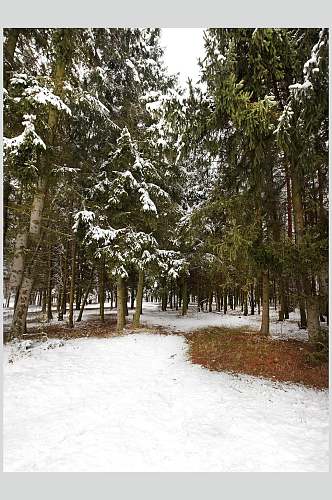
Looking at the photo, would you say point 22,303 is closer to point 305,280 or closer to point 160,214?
point 160,214

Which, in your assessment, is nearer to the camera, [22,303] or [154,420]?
[154,420]

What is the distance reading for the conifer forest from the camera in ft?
13.9

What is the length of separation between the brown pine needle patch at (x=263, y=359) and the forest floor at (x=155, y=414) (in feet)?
0.27

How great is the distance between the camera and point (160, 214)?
12.7 meters

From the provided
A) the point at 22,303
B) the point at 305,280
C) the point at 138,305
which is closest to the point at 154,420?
the point at 305,280

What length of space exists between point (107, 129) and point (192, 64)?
5.09m

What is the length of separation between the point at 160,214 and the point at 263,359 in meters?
7.37

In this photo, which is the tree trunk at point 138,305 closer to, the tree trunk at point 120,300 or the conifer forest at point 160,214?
the tree trunk at point 120,300

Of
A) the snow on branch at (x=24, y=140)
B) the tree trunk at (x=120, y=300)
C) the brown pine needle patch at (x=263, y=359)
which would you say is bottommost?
the brown pine needle patch at (x=263, y=359)

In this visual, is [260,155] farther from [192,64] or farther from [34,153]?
[34,153]

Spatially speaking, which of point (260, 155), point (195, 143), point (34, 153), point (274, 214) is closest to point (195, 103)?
point (195, 143)

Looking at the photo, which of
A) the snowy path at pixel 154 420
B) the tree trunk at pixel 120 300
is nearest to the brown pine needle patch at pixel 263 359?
the snowy path at pixel 154 420

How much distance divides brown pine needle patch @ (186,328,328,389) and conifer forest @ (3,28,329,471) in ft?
0.21

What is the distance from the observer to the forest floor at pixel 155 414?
3664 millimetres
